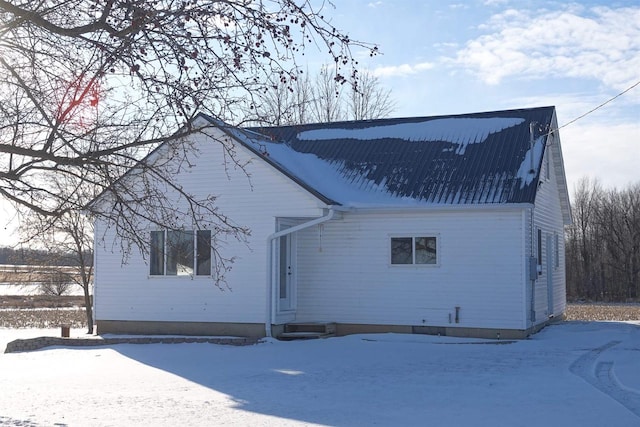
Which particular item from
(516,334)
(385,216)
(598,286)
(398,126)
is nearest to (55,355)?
(385,216)

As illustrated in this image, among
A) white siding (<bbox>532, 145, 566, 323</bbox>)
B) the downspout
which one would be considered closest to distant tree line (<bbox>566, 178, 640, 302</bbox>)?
white siding (<bbox>532, 145, 566, 323</bbox>)

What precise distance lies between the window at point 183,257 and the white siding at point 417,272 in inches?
92.1

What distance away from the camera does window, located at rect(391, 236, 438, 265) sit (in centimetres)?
1822

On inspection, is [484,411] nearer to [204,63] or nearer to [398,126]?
[204,63]

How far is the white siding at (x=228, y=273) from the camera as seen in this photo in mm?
18188

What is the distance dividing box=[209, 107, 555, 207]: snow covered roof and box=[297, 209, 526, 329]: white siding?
0.53 m

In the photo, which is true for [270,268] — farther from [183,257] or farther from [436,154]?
[436,154]

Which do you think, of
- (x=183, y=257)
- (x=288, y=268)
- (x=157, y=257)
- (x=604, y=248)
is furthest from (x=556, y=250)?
(x=604, y=248)

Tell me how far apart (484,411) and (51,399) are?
18.2 feet

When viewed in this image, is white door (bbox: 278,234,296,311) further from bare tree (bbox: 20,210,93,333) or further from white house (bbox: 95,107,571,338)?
bare tree (bbox: 20,210,93,333)

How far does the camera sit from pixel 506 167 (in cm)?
1861

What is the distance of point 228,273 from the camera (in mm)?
18547

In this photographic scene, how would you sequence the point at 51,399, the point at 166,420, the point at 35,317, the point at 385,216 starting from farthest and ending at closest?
1. the point at 35,317
2. the point at 385,216
3. the point at 51,399
4. the point at 166,420

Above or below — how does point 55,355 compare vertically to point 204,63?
below
